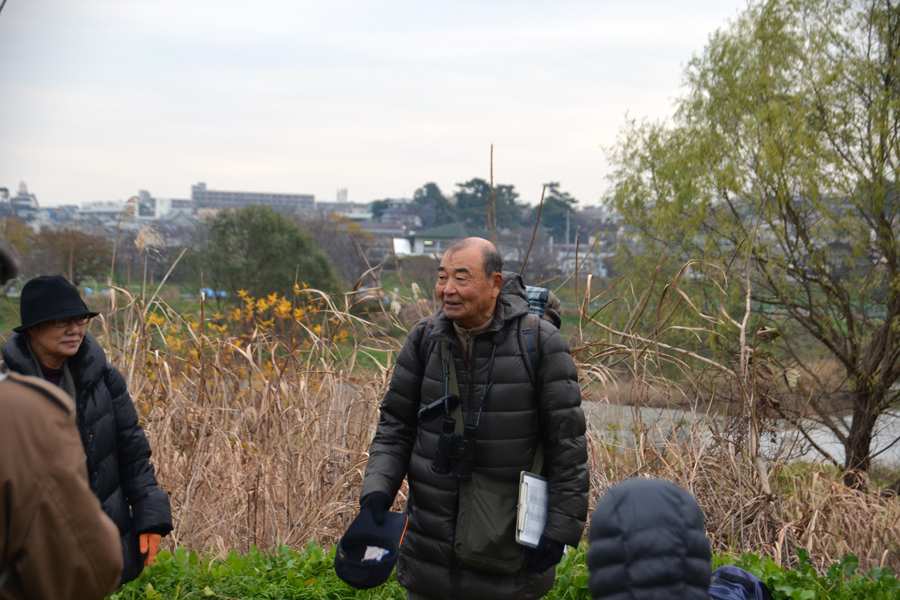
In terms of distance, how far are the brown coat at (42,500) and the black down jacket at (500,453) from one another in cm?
108

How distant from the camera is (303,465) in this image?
3.84 meters

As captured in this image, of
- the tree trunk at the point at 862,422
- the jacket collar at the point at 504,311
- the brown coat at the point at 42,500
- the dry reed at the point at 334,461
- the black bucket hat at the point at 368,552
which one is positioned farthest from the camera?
the tree trunk at the point at 862,422

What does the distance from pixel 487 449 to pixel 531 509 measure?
0.21 metres

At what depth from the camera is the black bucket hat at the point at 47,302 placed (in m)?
2.23

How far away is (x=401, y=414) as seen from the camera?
2.28m

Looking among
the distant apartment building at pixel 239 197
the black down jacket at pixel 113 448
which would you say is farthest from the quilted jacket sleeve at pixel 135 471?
the distant apartment building at pixel 239 197

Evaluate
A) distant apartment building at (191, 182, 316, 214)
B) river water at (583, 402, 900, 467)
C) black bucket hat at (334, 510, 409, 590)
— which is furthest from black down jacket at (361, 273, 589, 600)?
distant apartment building at (191, 182, 316, 214)

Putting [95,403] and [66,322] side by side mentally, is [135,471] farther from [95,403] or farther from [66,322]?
[66,322]

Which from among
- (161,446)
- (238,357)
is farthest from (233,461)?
(238,357)

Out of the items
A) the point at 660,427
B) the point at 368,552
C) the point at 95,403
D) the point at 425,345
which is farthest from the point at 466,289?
A: the point at 660,427

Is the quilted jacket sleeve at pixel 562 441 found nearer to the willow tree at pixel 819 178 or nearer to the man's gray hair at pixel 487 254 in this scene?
the man's gray hair at pixel 487 254

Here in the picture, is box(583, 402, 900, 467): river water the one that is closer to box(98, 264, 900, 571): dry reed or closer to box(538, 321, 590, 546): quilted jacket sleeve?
box(98, 264, 900, 571): dry reed

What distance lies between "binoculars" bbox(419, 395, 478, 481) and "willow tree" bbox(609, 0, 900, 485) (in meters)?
9.10

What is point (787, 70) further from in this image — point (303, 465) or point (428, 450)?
point (428, 450)
